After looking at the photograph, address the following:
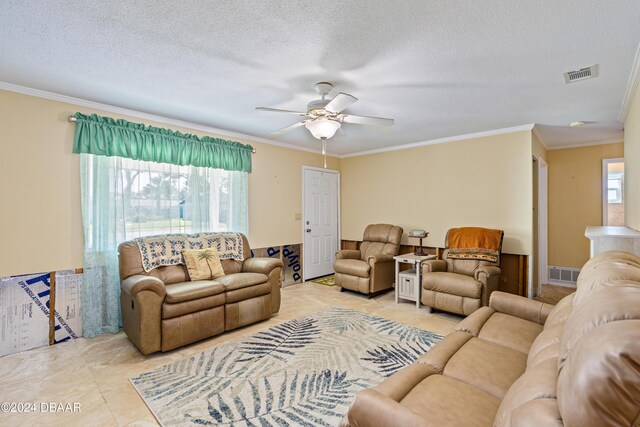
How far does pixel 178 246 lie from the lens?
11.8ft

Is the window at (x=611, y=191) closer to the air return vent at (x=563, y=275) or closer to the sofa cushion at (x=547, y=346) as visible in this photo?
the air return vent at (x=563, y=275)

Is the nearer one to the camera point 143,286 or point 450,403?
point 450,403

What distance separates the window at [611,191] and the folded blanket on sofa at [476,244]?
242 centimetres

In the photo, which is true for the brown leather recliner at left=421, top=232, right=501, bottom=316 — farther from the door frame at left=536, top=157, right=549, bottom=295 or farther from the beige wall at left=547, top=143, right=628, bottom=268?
the beige wall at left=547, top=143, right=628, bottom=268

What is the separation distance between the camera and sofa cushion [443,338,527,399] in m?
1.49

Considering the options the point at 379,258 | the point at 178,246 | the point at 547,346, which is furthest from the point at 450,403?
the point at 379,258

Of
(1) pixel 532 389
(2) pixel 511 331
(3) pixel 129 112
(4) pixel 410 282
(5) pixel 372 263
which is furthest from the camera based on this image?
(5) pixel 372 263

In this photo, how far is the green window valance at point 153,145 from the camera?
3207 millimetres

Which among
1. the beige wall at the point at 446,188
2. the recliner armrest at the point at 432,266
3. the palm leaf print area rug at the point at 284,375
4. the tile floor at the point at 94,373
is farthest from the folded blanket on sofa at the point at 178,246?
the beige wall at the point at 446,188

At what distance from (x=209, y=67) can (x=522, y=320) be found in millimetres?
3082

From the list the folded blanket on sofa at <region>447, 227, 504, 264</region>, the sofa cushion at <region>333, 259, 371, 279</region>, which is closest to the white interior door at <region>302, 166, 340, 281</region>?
the sofa cushion at <region>333, 259, 371, 279</region>

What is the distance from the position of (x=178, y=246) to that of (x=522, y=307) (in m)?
3.43

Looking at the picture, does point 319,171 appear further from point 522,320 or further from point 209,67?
point 522,320

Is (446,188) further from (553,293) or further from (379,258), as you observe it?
(553,293)
